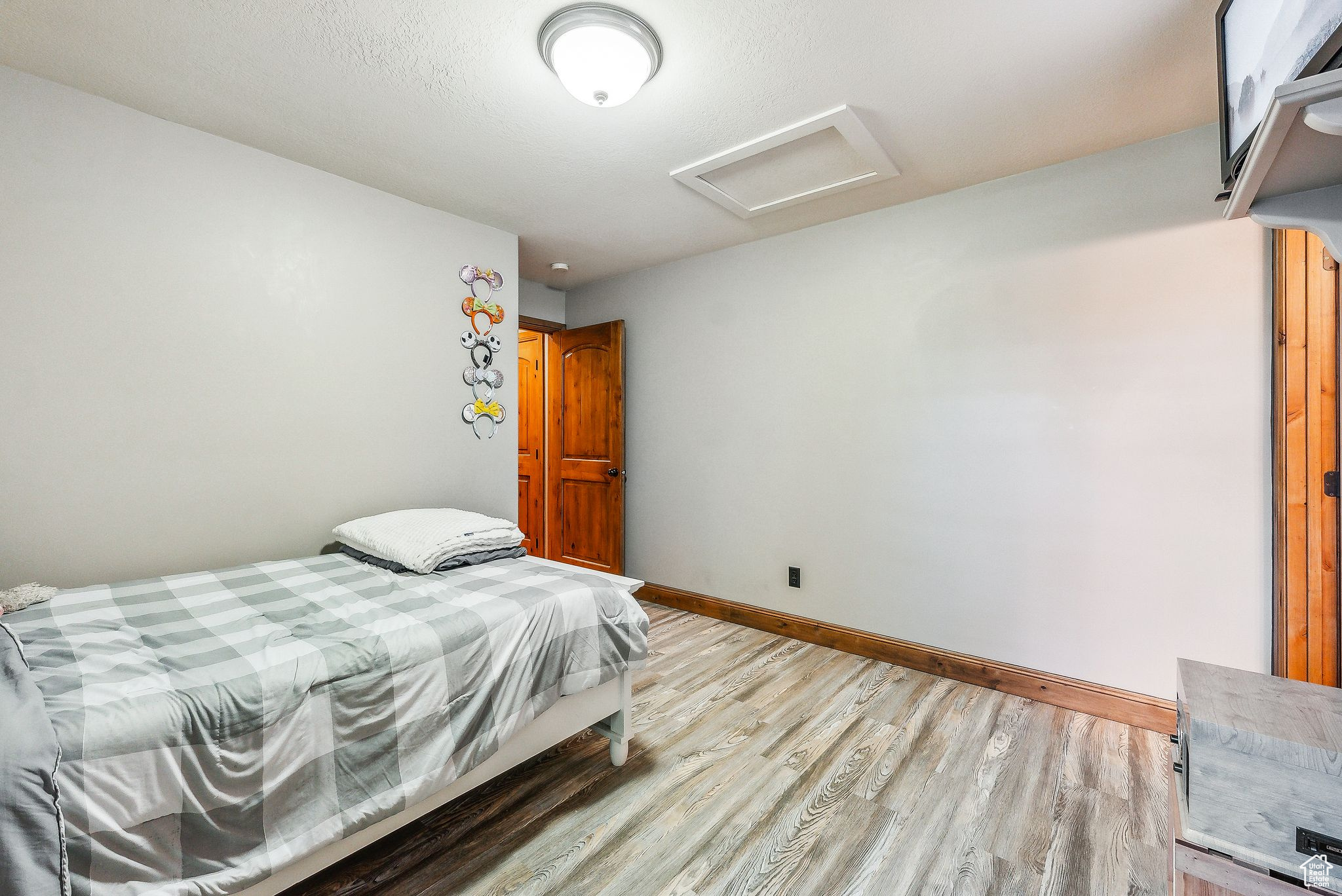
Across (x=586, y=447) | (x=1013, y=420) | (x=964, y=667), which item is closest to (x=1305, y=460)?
(x=1013, y=420)

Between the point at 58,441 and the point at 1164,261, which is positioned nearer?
the point at 58,441

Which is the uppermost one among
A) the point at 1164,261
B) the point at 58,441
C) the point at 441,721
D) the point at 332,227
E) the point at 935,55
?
the point at 935,55

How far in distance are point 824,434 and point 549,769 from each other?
232 centimetres

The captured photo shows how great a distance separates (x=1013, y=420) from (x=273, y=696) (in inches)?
123

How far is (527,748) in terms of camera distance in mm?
1827

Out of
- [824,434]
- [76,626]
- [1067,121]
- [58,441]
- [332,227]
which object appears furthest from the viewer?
[824,434]

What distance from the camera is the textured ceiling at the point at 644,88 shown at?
1670 mm

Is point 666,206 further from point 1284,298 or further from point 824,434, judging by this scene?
point 1284,298

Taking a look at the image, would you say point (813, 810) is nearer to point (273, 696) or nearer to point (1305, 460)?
point (273, 696)

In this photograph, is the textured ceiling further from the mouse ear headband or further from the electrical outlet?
the electrical outlet

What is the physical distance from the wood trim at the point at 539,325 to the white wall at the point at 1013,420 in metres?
1.40

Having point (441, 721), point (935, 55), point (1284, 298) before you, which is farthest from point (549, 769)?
point (1284, 298)

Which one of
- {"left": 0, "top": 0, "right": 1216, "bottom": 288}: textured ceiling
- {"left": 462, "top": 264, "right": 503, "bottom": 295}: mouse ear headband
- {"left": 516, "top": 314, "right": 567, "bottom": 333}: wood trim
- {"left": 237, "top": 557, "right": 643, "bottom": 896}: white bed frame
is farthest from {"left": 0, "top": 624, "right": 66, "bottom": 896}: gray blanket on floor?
{"left": 516, "top": 314, "right": 567, "bottom": 333}: wood trim

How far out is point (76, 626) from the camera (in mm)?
1537
